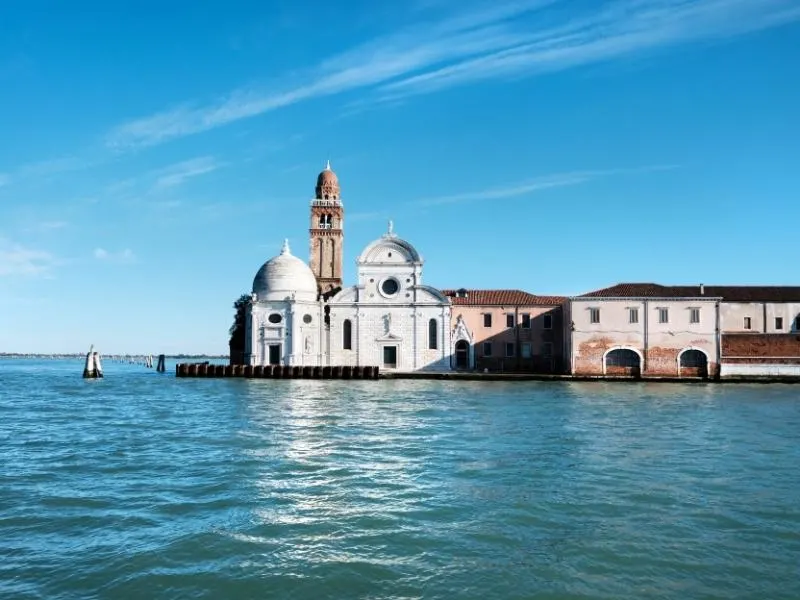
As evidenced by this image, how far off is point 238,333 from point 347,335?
41.0ft

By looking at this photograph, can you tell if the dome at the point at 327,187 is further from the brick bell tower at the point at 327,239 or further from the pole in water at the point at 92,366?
the pole in water at the point at 92,366

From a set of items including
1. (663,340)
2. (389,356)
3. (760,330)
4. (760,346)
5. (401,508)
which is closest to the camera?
(401,508)

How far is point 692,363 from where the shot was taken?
40469 mm

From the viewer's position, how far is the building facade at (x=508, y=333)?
44.8 metres

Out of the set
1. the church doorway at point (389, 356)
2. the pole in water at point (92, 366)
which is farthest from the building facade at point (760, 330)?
the pole in water at point (92, 366)

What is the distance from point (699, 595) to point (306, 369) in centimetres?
3708

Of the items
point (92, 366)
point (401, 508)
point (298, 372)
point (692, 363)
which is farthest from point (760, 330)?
point (92, 366)

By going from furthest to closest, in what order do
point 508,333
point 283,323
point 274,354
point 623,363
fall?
point 274,354, point 283,323, point 508,333, point 623,363

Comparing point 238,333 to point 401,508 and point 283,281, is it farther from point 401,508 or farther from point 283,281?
point 401,508

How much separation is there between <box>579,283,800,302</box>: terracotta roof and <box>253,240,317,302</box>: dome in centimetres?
1813

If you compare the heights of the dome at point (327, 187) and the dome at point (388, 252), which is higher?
the dome at point (327, 187)

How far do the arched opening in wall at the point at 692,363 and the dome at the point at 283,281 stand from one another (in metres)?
23.5

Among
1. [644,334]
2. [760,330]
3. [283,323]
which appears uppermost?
[283,323]

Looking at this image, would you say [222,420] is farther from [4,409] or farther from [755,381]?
[755,381]
